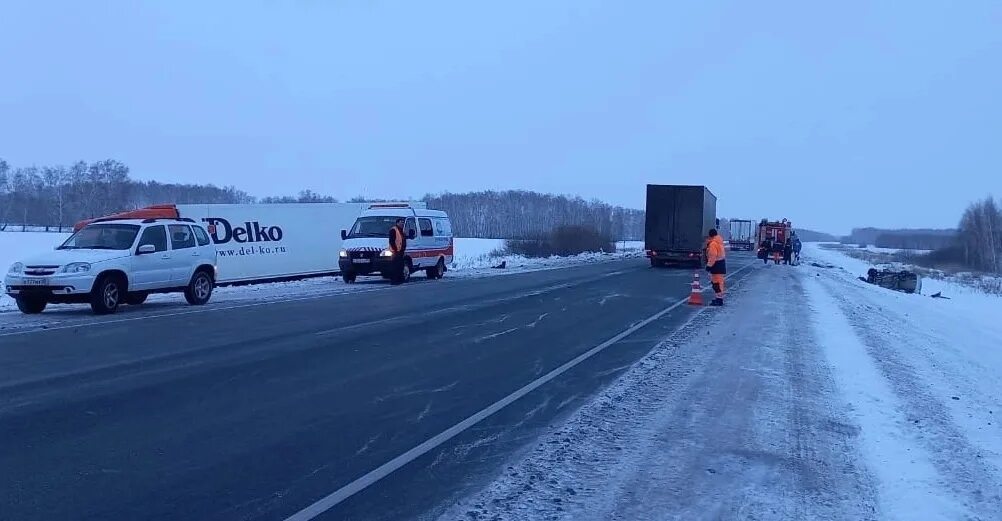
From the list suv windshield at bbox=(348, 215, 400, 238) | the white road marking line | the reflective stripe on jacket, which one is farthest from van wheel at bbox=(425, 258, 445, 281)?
the white road marking line

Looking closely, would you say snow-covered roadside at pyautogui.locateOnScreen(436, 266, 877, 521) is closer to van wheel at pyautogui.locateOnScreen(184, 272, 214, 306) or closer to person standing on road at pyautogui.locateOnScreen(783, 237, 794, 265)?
van wheel at pyautogui.locateOnScreen(184, 272, 214, 306)

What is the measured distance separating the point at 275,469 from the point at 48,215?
103801 mm

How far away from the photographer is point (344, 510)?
5238 millimetres

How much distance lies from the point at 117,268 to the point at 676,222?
91.6 ft

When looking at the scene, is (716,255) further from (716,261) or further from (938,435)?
(938,435)

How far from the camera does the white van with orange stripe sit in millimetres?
26844

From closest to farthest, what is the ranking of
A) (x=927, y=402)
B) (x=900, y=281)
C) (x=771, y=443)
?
1. (x=771, y=443)
2. (x=927, y=402)
3. (x=900, y=281)

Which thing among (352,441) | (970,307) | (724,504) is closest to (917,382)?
(724,504)

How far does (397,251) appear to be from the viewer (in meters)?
26.8

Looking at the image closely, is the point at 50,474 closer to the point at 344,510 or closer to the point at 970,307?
the point at 344,510

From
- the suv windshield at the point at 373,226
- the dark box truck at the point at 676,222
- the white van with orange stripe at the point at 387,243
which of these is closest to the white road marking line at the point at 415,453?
the white van with orange stripe at the point at 387,243

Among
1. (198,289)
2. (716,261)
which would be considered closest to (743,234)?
(716,261)

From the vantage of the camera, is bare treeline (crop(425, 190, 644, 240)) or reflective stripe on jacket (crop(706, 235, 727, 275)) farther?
bare treeline (crop(425, 190, 644, 240))

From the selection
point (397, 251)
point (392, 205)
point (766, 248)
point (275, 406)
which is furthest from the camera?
point (766, 248)
